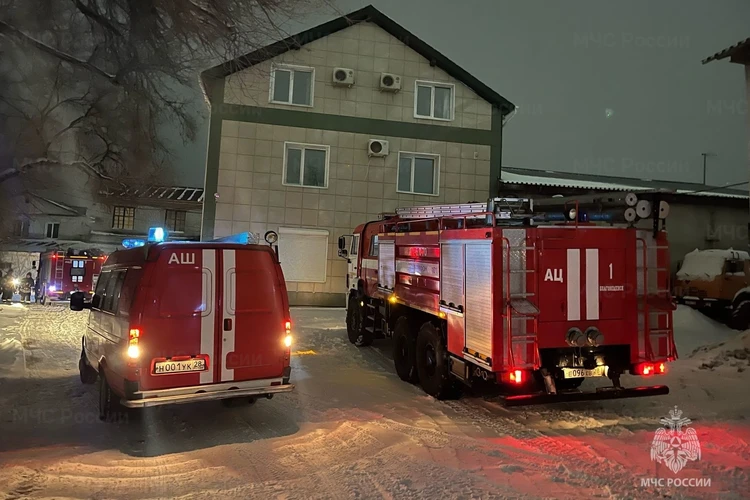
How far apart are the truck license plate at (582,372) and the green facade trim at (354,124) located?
15.2 meters

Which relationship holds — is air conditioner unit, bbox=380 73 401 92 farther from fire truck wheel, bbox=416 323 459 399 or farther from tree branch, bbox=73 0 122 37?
fire truck wheel, bbox=416 323 459 399

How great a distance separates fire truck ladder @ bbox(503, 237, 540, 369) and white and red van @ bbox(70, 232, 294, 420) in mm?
2504

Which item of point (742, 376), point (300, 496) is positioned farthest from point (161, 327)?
point (742, 376)

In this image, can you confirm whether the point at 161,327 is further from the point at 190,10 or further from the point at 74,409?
the point at 190,10

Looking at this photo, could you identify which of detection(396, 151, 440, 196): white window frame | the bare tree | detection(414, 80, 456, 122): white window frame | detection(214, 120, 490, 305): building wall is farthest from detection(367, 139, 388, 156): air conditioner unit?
the bare tree

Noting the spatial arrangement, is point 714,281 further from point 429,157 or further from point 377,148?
point 377,148

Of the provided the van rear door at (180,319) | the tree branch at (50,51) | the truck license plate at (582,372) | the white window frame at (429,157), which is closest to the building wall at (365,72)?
the white window frame at (429,157)

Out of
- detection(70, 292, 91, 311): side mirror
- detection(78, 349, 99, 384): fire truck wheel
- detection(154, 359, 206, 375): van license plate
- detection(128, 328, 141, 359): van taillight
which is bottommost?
detection(78, 349, 99, 384): fire truck wheel

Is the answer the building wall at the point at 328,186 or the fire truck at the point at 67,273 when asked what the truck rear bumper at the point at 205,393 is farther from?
the fire truck at the point at 67,273

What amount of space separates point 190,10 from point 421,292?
495 cm

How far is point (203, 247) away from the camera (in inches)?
224

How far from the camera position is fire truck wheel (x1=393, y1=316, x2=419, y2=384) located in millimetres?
8055

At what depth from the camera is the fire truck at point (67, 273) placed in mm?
22297

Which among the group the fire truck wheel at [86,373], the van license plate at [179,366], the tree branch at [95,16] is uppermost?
the tree branch at [95,16]
